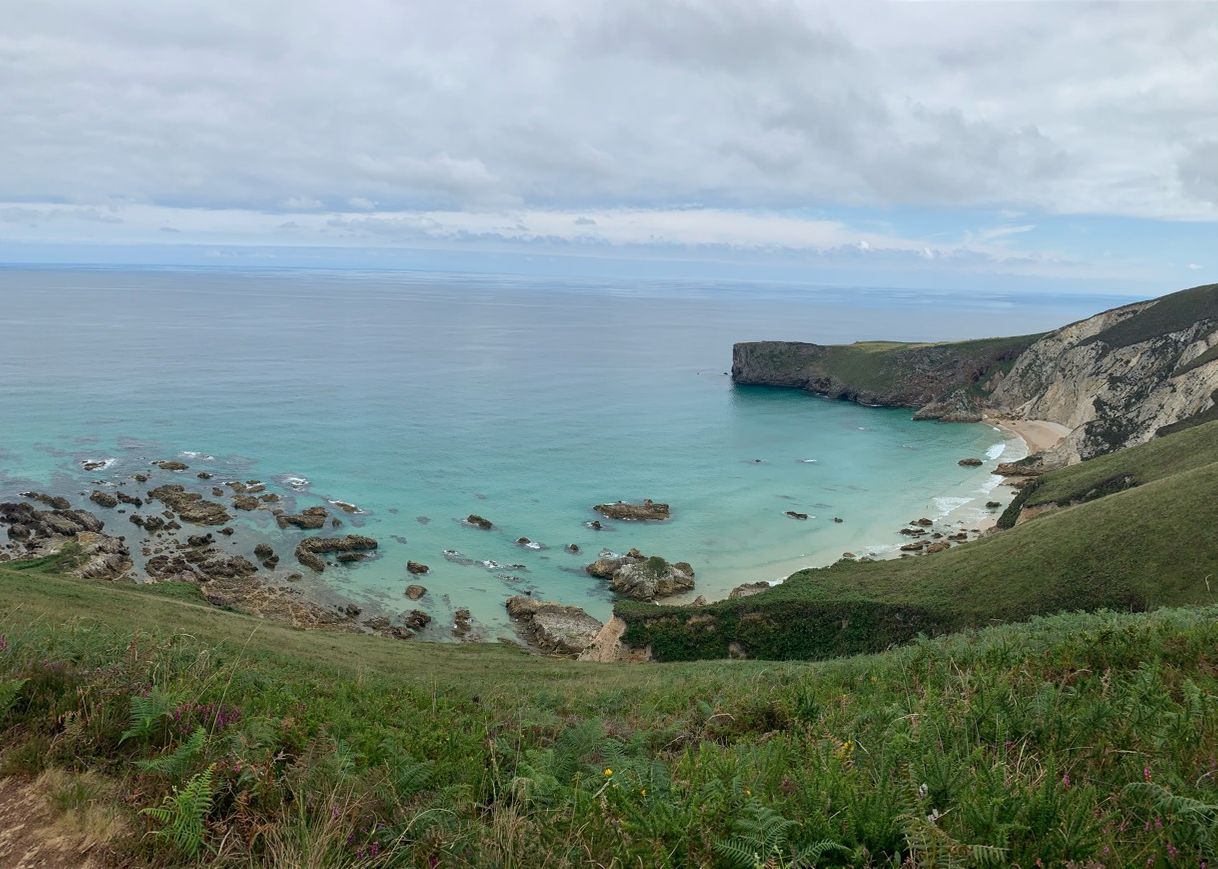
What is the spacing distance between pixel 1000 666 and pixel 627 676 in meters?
18.3

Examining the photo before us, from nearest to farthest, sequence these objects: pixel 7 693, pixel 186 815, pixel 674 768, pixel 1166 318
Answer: pixel 186 815 < pixel 7 693 < pixel 674 768 < pixel 1166 318

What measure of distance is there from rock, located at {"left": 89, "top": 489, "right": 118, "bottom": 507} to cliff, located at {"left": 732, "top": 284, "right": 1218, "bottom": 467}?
9322cm

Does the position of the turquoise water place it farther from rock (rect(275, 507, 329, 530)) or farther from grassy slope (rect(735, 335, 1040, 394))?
grassy slope (rect(735, 335, 1040, 394))

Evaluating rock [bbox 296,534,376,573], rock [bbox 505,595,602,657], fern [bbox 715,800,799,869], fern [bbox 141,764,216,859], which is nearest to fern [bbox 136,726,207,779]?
fern [bbox 141,764,216,859]

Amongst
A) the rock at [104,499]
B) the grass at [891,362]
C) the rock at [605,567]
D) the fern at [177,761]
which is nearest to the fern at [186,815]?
the fern at [177,761]

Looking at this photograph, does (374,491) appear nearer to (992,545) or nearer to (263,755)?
(992,545)

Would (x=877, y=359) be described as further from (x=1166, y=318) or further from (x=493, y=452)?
(x=493, y=452)

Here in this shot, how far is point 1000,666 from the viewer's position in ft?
26.9

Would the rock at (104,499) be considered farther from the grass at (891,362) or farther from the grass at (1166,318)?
the grass at (1166,318)

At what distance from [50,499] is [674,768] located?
215ft

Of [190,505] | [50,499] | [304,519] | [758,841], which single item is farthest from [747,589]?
[50,499]

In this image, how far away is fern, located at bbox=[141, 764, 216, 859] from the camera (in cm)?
418

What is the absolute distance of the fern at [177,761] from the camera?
4840 mm

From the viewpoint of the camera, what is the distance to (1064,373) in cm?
10294
